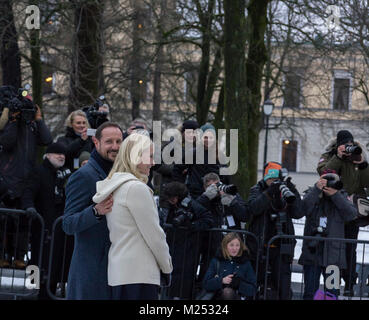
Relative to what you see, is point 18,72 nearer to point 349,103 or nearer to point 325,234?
point 325,234

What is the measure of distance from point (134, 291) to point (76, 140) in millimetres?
3844

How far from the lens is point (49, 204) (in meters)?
8.06

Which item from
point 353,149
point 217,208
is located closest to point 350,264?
point 353,149

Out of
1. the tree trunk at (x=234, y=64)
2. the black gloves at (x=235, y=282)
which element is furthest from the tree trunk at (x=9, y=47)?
the black gloves at (x=235, y=282)

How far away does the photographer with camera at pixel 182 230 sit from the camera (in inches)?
306

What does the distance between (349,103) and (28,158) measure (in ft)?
91.1

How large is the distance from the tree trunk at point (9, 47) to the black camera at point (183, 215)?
7.61 metres

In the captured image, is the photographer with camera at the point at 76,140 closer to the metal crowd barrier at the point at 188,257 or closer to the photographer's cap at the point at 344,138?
the metal crowd barrier at the point at 188,257

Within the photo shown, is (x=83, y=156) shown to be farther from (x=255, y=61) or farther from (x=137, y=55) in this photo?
(x=137, y=55)

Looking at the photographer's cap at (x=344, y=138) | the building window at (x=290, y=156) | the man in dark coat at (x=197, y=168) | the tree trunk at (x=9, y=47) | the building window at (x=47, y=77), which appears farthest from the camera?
the building window at (x=290, y=156)

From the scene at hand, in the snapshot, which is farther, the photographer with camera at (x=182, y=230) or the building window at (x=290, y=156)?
the building window at (x=290, y=156)

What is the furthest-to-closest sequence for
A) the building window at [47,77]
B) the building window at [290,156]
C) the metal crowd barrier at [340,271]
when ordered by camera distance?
the building window at [290,156]
the building window at [47,77]
the metal crowd barrier at [340,271]

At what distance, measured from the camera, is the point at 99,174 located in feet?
16.6

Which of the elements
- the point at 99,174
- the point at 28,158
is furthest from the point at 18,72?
the point at 99,174
